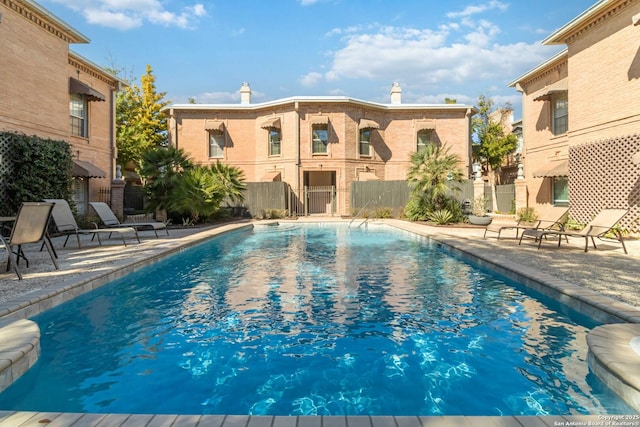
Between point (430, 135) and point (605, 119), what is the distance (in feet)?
42.5

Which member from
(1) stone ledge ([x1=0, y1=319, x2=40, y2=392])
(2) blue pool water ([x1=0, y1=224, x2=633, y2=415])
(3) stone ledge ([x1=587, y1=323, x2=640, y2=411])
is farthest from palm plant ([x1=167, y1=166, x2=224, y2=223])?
(3) stone ledge ([x1=587, y1=323, x2=640, y2=411])

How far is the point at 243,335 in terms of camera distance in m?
3.90

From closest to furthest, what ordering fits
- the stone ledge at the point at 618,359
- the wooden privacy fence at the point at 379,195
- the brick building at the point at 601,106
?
the stone ledge at the point at 618,359 → the brick building at the point at 601,106 → the wooden privacy fence at the point at 379,195

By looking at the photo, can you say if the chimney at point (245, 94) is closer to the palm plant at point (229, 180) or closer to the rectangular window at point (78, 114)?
the palm plant at point (229, 180)

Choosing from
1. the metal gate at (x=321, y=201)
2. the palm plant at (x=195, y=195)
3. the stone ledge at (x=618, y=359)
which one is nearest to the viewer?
the stone ledge at (x=618, y=359)

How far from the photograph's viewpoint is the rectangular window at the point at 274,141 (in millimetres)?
23422

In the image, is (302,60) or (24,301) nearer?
(24,301)

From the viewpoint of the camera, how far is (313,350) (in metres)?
3.52

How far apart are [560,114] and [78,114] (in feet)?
64.3

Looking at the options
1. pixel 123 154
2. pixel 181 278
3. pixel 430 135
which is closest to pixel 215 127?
pixel 123 154

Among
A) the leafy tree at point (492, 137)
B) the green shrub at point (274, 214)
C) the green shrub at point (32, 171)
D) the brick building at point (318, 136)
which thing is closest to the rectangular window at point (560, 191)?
the brick building at point (318, 136)

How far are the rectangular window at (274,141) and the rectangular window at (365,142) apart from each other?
5051 millimetres

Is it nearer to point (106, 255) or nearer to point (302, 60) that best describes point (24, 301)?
point (106, 255)

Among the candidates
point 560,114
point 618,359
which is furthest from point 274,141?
point 618,359
